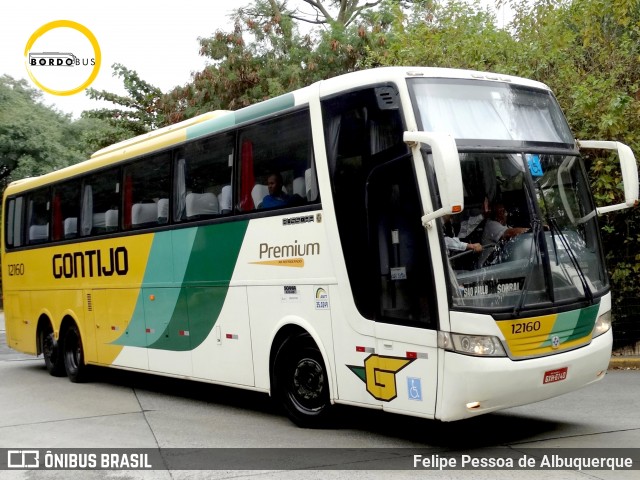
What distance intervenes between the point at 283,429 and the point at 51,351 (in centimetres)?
747

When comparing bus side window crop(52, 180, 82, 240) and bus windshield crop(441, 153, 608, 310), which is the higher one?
bus side window crop(52, 180, 82, 240)

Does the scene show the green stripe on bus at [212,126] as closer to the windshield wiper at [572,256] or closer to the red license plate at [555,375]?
the windshield wiper at [572,256]

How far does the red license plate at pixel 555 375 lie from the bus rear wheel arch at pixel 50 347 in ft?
32.1

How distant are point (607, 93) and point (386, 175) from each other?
23.8 ft

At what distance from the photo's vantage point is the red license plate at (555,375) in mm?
7874

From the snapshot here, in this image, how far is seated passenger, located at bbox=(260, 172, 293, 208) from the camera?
9586 millimetres

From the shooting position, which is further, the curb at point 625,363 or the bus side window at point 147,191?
the curb at point 625,363

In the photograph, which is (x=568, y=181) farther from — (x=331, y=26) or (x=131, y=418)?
(x=331, y=26)

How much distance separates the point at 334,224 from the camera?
8.79 metres

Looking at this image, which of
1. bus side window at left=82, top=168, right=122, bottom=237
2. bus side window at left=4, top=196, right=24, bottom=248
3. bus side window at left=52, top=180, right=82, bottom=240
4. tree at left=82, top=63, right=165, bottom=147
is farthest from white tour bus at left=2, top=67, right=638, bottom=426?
tree at left=82, top=63, right=165, bottom=147

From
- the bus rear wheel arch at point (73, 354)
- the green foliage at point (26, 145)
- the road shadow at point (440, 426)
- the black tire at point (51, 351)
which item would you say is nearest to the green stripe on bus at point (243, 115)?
the road shadow at point (440, 426)

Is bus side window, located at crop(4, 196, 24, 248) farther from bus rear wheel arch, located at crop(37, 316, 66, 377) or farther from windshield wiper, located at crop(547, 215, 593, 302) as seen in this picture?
windshield wiper, located at crop(547, 215, 593, 302)

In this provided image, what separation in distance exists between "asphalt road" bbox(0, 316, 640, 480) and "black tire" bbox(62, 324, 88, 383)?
1.49 m

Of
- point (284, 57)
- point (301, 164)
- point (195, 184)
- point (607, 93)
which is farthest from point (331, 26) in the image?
point (301, 164)
